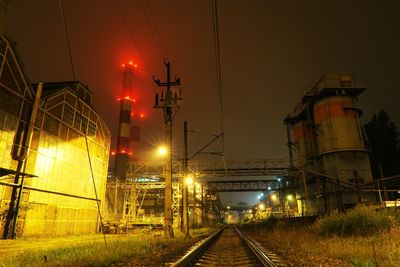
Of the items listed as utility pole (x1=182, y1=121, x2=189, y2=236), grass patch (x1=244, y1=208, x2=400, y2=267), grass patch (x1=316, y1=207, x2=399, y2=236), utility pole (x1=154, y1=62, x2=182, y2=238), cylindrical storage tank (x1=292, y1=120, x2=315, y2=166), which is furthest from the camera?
cylindrical storage tank (x1=292, y1=120, x2=315, y2=166)

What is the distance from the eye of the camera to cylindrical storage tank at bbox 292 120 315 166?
42.2 meters

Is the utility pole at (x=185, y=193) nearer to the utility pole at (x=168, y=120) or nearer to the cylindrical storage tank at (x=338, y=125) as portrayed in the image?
the utility pole at (x=168, y=120)

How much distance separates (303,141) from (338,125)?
9.35 metres

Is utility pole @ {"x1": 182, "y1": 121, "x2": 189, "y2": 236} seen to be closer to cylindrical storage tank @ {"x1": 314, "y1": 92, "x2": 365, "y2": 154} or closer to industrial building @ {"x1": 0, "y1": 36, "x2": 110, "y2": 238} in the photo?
industrial building @ {"x1": 0, "y1": 36, "x2": 110, "y2": 238}

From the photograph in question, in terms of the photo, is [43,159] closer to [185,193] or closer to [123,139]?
[185,193]

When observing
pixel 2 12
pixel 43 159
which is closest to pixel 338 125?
pixel 43 159

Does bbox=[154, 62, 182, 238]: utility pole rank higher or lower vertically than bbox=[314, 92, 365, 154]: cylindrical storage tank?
lower

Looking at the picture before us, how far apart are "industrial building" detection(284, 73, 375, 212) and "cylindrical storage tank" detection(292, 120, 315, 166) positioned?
183 millimetres

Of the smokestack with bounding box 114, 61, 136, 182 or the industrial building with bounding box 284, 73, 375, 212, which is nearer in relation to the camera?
the industrial building with bounding box 284, 73, 375, 212

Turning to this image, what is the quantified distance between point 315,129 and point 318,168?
555 centimetres

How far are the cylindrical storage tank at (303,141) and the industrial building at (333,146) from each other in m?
0.18

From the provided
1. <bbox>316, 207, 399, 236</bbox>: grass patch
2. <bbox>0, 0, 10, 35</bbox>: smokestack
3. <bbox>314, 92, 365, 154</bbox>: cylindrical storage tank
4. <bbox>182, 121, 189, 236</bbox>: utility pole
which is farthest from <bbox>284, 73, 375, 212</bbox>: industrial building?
<bbox>0, 0, 10, 35</bbox>: smokestack

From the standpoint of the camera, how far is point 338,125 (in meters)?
35.4

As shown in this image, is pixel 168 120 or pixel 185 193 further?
pixel 185 193
